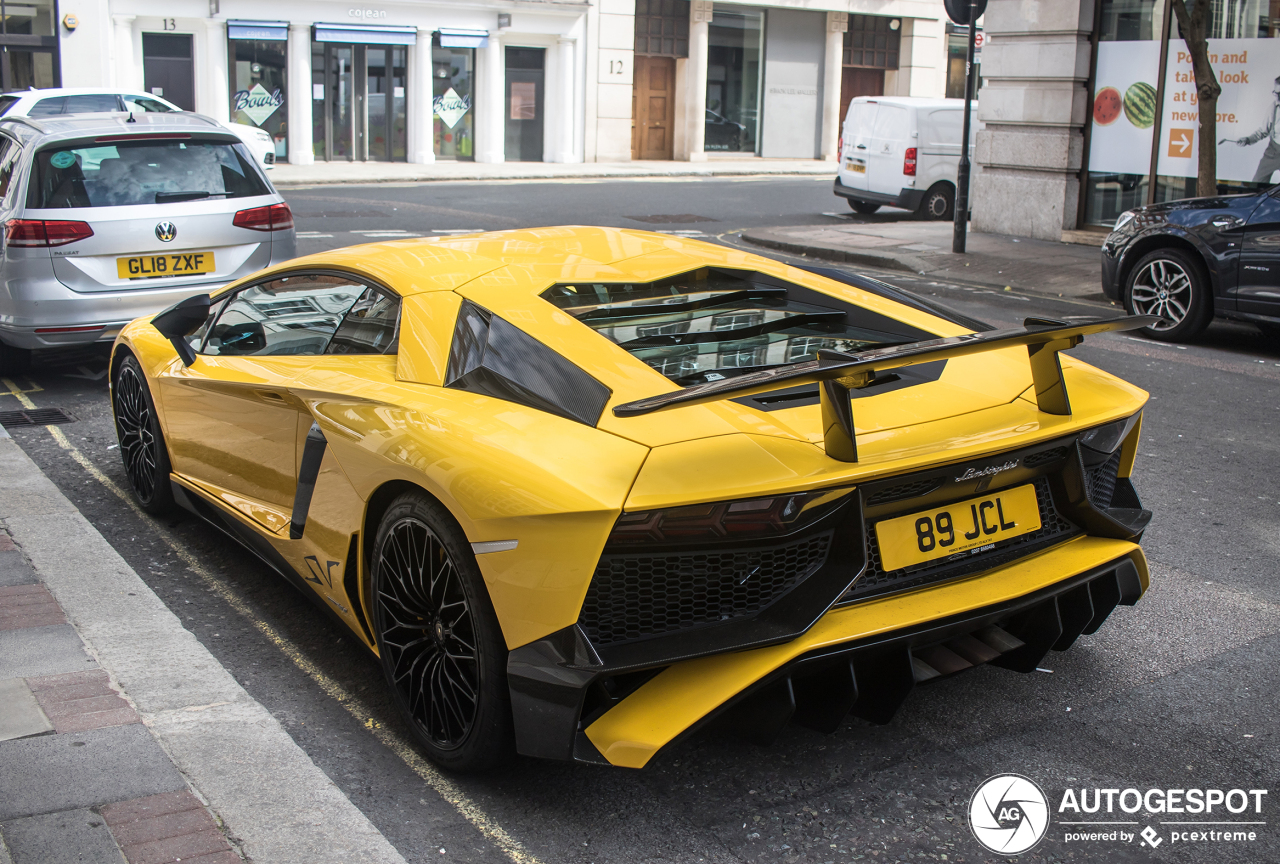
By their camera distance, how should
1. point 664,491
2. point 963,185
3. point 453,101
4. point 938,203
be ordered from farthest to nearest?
1. point 453,101
2. point 938,203
3. point 963,185
4. point 664,491

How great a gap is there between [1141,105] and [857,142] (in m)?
5.94

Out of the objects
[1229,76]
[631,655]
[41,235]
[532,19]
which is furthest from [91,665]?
[532,19]

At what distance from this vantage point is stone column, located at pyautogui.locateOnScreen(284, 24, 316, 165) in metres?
29.7

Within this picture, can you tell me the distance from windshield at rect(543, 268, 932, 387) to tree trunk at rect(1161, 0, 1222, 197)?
33.1ft

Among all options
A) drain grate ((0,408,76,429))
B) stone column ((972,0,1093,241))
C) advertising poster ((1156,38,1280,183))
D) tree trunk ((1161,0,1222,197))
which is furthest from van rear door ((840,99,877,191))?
drain grate ((0,408,76,429))

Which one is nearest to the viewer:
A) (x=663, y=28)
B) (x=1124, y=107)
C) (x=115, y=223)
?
(x=115, y=223)

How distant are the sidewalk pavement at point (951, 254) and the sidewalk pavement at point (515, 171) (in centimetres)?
1159

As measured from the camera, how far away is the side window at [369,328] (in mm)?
3732

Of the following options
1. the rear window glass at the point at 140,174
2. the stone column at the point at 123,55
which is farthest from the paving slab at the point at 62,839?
the stone column at the point at 123,55

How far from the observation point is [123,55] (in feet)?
92.3

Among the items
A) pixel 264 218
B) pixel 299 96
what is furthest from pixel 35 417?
pixel 299 96

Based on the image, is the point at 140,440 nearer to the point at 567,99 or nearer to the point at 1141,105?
the point at 1141,105

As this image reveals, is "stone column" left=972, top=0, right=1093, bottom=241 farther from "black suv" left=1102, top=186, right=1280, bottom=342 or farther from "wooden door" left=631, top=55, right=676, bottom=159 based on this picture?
"wooden door" left=631, top=55, right=676, bottom=159

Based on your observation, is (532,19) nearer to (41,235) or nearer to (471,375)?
(41,235)
